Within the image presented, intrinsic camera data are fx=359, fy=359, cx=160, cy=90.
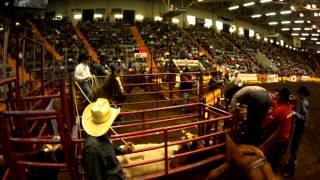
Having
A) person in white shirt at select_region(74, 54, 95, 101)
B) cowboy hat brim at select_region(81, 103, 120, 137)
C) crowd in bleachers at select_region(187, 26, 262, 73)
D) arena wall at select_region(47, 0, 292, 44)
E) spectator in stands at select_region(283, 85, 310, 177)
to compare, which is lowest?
spectator in stands at select_region(283, 85, 310, 177)

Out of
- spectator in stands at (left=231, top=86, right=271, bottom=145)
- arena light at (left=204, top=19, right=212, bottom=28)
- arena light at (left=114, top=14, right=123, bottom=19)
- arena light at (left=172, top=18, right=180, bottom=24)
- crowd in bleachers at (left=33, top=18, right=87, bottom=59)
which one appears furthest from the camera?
arena light at (left=204, top=19, right=212, bottom=28)

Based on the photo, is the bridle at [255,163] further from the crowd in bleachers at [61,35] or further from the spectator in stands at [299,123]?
the crowd in bleachers at [61,35]

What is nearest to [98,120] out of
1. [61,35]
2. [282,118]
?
[282,118]

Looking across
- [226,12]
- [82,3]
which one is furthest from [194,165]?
[226,12]

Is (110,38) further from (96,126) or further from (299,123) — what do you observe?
(96,126)

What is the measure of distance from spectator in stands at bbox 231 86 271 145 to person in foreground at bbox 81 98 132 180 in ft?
9.54

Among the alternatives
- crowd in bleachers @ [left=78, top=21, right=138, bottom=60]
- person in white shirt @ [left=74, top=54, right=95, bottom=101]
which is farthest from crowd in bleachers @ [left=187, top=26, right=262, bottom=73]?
person in white shirt @ [left=74, top=54, right=95, bottom=101]

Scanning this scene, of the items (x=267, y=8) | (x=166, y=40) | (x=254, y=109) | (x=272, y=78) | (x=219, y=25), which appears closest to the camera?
(x=254, y=109)

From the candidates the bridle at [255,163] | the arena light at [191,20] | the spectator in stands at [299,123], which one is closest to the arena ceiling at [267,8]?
the arena light at [191,20]

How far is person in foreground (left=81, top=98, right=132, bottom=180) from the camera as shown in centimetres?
327

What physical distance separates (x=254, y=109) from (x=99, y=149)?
10.9ft

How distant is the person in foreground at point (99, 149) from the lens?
3.27 m

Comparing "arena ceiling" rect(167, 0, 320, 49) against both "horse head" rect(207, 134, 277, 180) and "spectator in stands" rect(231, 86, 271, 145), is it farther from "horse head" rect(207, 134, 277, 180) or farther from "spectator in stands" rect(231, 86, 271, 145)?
"horse head" rect(207, 134, 277, 180)

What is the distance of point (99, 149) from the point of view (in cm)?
328
